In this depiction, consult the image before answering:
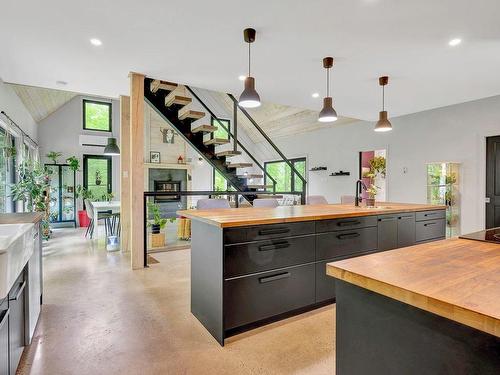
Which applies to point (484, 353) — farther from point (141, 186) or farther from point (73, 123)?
point (73, 123)

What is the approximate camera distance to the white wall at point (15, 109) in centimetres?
443

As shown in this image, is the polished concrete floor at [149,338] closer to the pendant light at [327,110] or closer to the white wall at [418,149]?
the pendant light at [327,110]

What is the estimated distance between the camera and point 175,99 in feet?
14.3

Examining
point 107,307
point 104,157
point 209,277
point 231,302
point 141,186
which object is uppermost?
point 104,157

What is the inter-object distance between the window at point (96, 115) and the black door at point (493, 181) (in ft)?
30.2

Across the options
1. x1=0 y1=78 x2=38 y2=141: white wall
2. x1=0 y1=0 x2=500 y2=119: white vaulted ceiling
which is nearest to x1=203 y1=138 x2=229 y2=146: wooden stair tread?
x1=0 y1=0 x2=500 y2=119: white vaulted ceiling

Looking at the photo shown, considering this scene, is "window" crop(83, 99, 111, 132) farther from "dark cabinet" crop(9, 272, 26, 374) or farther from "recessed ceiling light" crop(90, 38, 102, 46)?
"dark cabinet" crop(9, 272, 26, 374)

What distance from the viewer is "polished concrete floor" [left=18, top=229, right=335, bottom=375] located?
1.81m

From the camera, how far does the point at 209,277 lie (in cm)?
216

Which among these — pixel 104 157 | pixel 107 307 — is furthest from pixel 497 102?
pixel 104 157

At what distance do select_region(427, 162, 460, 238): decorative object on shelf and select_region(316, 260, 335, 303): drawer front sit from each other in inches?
151

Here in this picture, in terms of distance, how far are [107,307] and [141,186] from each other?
1720mm

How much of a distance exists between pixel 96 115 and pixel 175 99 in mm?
5545

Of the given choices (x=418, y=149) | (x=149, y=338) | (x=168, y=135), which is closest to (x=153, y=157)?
(x=168, y=135)
